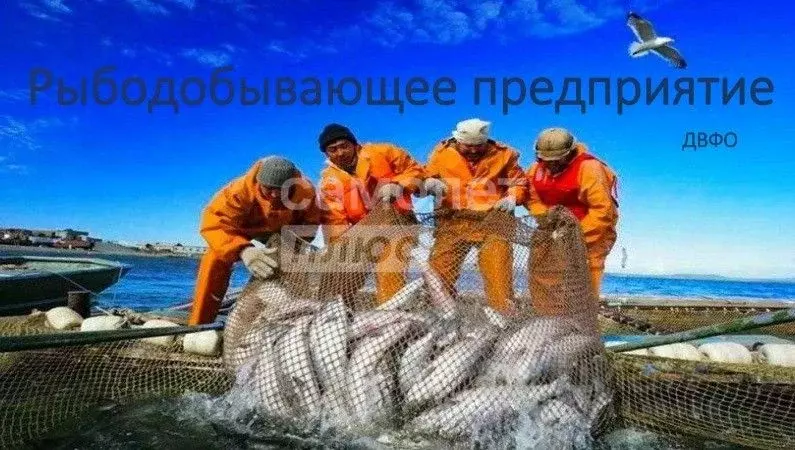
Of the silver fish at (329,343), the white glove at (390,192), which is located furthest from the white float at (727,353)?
the silver fish at (329,343)

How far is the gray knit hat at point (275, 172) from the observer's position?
550 centimetres

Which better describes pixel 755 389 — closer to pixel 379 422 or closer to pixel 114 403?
pixel 379 422

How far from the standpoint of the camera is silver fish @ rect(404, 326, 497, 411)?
12.1ft

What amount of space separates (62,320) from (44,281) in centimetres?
699

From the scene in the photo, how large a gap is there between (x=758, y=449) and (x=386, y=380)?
2.82 meters

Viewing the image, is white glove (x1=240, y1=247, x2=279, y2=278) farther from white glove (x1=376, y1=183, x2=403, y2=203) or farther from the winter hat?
the winter hat

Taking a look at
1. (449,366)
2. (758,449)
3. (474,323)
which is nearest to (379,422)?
(449,366)

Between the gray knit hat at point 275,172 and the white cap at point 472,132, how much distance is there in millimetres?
1862

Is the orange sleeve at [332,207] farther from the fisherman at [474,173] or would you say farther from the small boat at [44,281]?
the small boat at [44,281]

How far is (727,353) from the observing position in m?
5.50

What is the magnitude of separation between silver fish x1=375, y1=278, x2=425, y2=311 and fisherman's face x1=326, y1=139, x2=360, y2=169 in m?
2.35

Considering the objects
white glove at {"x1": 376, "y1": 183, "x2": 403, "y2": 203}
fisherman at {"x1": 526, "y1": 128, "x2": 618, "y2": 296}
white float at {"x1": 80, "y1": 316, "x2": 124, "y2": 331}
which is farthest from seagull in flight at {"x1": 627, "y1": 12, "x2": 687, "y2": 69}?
white float at {"x1": 80, "y1": 316, "x2": 124, "y2": 331}

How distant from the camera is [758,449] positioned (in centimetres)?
409

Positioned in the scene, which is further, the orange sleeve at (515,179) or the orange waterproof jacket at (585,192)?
the orange sleeve at (515,179)
